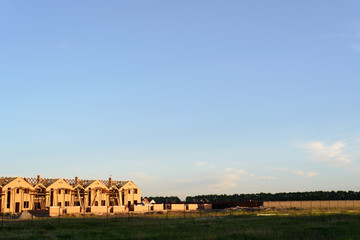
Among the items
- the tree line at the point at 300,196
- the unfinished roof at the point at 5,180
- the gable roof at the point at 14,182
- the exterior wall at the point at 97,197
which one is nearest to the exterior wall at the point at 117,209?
the exterior wall at the point at 97,197

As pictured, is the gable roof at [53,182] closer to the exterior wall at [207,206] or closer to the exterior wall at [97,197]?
the exterior wall at [97,197]

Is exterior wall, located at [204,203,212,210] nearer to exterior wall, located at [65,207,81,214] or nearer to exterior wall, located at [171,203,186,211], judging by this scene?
exterior wall, located at [171,203,186,211]

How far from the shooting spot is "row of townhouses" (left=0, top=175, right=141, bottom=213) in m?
73.8

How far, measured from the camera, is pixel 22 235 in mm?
33750

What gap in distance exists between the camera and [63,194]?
83312 mm

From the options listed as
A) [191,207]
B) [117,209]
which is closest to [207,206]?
[191,207]

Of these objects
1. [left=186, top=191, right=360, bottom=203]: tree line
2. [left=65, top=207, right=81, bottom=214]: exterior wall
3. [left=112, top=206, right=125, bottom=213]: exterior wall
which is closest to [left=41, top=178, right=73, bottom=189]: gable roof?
[left=112, top=206, right=125, bottom=213]: exterior wall

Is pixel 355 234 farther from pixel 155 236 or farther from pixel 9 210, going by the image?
pixel 9 210

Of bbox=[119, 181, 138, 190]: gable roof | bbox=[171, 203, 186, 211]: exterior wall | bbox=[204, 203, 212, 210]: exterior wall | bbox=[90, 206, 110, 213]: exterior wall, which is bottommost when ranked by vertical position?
bbox=[204, 203, 212, 210]: exterior wall

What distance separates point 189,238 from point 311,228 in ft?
42.5

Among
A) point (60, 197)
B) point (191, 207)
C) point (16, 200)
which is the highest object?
point (60, 197)

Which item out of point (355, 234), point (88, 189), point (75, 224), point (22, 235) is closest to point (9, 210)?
point (88, 189)

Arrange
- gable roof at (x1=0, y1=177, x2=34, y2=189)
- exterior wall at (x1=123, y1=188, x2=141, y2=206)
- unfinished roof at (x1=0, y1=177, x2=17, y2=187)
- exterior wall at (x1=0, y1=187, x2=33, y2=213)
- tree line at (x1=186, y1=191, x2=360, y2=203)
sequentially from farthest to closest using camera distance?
tree line at (x1=186, y1=191, x2=360, y2=203)
exterior wall at (x1=123, y1=188, x2=141, y2=206)
unfinished roof at (x1=0, y1=177, x2=17, y2=187)
gable roof at (x1=0, y1=177, x2=34, y2=189)
exterior wall at (x1=0, y1=187, x2=33, y2=213)

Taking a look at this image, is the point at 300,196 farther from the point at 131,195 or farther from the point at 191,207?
the point at 131,195
